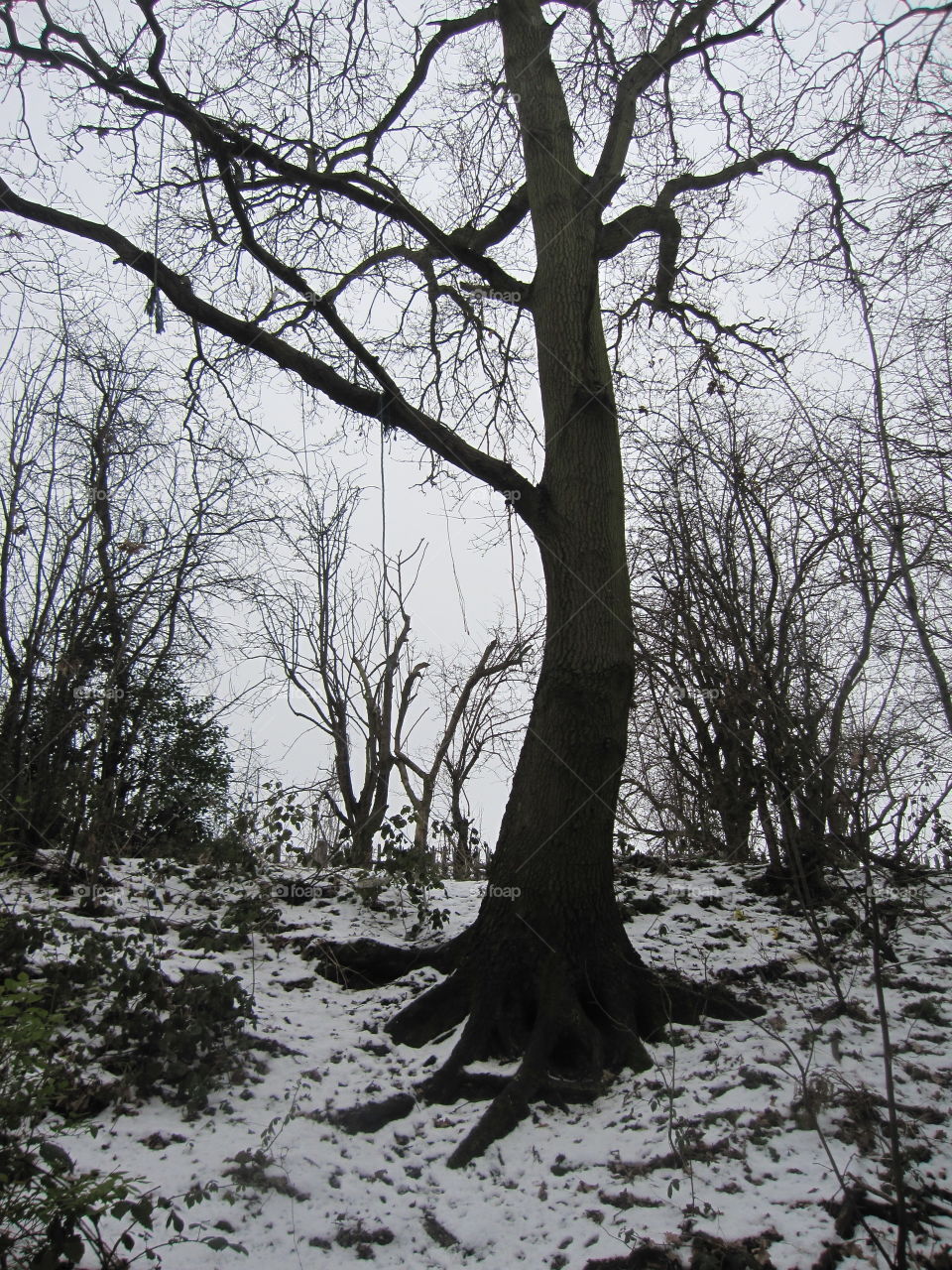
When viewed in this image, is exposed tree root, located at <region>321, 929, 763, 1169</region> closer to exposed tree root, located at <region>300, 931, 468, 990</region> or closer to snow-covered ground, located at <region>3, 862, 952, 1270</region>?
snow-covered ground, located at <region>3, 862, 952, 1270</region>

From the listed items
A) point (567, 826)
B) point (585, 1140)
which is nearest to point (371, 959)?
point (567, 826)

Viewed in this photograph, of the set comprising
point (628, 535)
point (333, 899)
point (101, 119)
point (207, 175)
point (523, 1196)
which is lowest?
point (523, 1196)

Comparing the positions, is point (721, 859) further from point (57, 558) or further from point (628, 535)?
point (57, 558)

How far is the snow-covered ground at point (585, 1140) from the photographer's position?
233cm

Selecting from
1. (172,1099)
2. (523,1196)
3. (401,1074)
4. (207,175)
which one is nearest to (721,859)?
(401,1074)

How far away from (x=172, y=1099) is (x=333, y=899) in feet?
6.95

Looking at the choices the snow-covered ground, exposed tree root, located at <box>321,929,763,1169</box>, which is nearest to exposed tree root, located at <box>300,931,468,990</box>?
the snow-covered ground

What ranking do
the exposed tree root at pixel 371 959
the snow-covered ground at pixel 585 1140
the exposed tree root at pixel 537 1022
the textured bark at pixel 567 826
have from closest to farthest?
the snow-covered ground at pixel 585 1140
the exposed tree root at pixel 537 1022
the textured bark at pixel 567 826
the exposed tree root at pixel 371 959

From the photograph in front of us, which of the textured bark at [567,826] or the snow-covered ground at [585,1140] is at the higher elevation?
the textured bark at [567,826]

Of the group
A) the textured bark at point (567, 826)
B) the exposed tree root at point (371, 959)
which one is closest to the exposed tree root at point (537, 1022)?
the textured bark at point (567, 826)

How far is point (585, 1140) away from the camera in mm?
2857

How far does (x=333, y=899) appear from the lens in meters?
5.07

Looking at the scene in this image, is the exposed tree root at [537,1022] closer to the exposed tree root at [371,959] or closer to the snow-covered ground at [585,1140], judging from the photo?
the snow-covered ground at [585,1140]

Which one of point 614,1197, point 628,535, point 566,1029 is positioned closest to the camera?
point 614,1197
